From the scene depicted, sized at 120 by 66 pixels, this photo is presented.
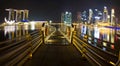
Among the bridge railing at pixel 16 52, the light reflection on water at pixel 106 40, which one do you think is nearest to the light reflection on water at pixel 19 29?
the bridge railing at pixel 16 52

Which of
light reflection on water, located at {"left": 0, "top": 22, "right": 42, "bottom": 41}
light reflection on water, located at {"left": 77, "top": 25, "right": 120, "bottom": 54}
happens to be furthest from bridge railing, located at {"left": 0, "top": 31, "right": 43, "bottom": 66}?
light reflection on water, located at {"left": 77, "top": 25, "right": 120, "bottom": 54}

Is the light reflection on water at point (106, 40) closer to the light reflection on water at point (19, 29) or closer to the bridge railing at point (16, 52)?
the bridge railing at point (16, 52)

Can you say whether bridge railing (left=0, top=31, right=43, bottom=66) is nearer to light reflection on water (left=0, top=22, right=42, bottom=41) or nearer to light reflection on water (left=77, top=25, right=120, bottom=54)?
light reflection on water (left=0, top=22, right=42, bottom=41)

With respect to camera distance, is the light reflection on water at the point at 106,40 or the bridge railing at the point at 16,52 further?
the bridge railing at the point at 16,52

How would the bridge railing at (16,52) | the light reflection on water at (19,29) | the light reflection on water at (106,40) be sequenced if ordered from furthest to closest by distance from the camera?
the light reflection on water at (19,29), the bridge railing at (16,52), the light reflection on water at (106,40)

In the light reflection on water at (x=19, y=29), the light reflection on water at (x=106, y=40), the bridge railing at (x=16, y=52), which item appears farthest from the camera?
the light reflection on water at (x=19, y=29)

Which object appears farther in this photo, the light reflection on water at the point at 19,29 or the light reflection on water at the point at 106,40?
the light reflection on water at the point at 19,29

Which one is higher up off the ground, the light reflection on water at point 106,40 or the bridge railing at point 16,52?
the light reflection on water at point 106,40

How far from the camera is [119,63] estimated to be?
289 inches

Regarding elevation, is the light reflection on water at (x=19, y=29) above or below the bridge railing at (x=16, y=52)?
above

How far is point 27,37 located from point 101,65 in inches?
194

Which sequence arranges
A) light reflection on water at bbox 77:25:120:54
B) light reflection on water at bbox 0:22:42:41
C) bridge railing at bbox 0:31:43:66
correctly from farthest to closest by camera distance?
light reflection on water at bbox 0:22:42:41, bridge railing at bbox 0:31:43:66, light reflection on water at bbox 77:25:120:54

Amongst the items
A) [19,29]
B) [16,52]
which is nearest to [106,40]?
[16,52]

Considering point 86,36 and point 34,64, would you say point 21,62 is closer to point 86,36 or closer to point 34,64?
point 34,64
